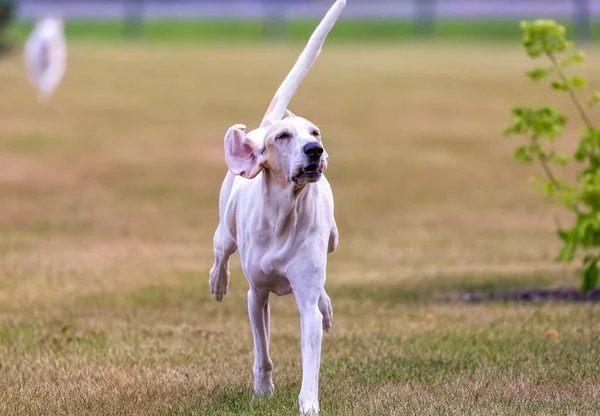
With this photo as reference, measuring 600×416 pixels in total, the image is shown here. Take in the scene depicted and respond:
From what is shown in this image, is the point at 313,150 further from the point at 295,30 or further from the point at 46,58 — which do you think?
the point at 295,30

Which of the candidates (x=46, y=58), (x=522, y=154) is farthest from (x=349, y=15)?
(x=522, y=154)

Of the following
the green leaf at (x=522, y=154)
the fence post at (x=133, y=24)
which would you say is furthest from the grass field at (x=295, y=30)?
the green leaf at (x=522, y=154)

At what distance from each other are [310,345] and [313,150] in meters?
1.00

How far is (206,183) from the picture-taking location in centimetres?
2283

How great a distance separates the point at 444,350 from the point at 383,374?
1082 mm

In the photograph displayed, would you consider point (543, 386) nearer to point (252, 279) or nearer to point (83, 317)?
point (252, 279)

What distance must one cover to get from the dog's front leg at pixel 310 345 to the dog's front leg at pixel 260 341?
1.68ft

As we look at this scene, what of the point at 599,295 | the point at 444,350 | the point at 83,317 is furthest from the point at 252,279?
the point at 599,295

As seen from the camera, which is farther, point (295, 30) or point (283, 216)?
point (295, 30)

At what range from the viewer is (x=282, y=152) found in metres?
6.73

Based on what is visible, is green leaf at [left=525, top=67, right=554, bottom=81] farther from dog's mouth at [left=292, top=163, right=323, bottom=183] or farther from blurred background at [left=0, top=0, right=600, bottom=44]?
blurred background at [left=0, top=0, right=600, bottom=44]

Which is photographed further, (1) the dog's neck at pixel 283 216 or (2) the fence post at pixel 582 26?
(2) the fence post at pixel 582 26

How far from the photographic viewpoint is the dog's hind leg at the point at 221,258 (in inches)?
300

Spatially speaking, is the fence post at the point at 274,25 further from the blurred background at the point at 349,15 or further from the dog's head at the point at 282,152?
the dog's head at the point at 282,152
